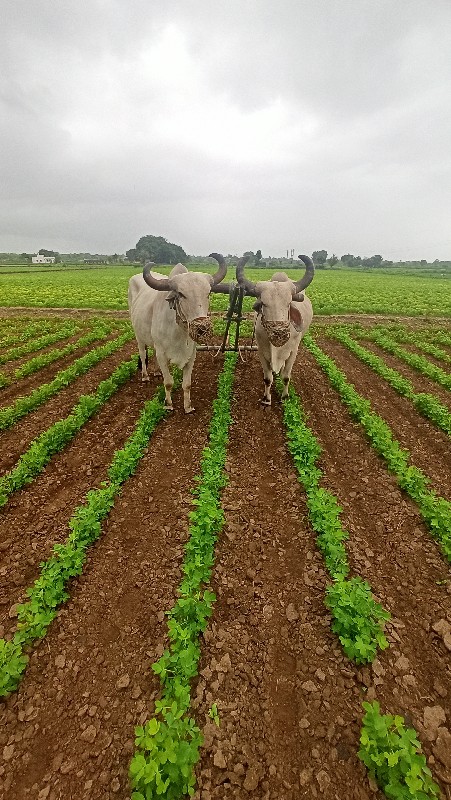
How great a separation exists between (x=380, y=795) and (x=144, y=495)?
466 cm

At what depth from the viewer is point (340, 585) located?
469 cm

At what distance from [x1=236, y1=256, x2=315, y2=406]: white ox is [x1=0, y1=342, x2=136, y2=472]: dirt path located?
194 inches

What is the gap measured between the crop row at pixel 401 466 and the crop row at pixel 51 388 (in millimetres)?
7620

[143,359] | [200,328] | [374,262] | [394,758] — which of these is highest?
[200,328]

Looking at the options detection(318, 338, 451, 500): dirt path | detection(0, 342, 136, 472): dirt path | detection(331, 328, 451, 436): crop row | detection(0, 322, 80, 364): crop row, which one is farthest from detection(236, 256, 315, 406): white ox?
detection(0, 322, 80, 364): crop row

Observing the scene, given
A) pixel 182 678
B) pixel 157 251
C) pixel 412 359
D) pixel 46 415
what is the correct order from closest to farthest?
pixel 182 678 → pixel 46 415 → pixel 412 359 → pixel 157 251

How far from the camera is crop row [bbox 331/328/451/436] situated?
9.62 m

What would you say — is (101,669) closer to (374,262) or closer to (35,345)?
(35,345)

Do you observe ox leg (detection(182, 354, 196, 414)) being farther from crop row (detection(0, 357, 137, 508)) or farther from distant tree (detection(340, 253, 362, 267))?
distant tree (detection(340, 253, 362, 267))

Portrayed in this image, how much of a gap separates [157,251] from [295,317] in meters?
110

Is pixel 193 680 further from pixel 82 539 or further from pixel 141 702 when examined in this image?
pixel 82 539

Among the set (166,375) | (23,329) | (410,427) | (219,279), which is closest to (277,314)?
(219,279)

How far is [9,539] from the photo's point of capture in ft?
19.0

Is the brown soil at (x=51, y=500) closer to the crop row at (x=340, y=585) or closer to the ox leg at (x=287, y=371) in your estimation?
the crop row at (x=340, y=585)
